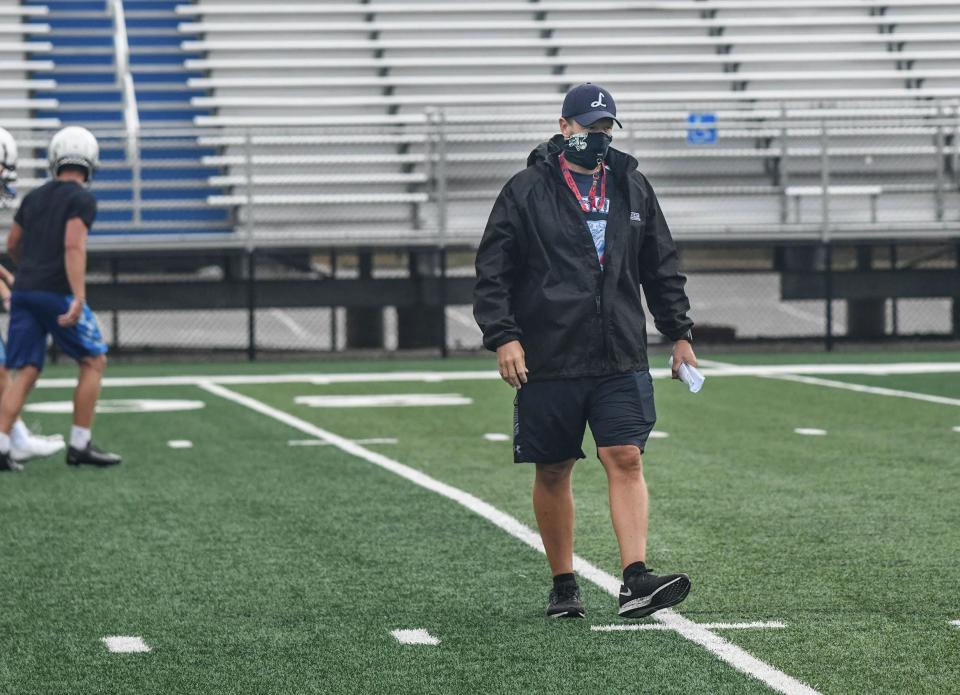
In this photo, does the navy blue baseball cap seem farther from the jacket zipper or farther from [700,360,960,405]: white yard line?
[700,360,960,405]: white yard line

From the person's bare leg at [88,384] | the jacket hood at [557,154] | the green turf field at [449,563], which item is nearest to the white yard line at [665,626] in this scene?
the green turf field at [449,563]

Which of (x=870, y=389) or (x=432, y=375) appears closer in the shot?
(x=870, y=389)

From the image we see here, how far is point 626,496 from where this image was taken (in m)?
5.10

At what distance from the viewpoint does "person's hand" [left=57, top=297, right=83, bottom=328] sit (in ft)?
28.6

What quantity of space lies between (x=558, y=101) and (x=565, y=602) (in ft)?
53.1

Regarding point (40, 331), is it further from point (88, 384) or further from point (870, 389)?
point (870, 389)

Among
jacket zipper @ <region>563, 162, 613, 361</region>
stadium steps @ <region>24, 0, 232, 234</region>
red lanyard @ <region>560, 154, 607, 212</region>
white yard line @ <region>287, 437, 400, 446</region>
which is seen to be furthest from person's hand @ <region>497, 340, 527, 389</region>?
stadium steps @ <region>24, 0, 232, 234</region>

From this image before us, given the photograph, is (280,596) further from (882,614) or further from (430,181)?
(430,181)

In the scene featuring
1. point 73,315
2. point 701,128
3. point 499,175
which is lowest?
point 73,315

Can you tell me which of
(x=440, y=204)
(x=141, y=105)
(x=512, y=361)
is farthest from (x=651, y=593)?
(x=141, y=105)

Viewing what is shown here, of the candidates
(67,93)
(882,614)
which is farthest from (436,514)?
(67,93)

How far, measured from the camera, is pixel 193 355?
765 inches

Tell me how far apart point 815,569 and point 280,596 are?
183cm

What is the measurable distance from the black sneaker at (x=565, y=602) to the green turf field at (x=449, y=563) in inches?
2.4
